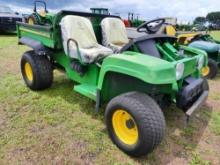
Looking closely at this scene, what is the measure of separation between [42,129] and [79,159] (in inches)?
28.6

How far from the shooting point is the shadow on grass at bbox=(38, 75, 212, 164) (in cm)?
241

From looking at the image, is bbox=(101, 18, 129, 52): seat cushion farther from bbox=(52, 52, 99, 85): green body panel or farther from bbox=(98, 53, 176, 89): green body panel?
bbox=(98, 53, 176, 89): green body panel

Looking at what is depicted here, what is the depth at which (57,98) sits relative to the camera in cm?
358

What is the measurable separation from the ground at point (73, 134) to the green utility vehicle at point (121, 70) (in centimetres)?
23

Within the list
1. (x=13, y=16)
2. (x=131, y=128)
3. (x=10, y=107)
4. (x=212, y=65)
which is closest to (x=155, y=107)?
(x=131, y=128)

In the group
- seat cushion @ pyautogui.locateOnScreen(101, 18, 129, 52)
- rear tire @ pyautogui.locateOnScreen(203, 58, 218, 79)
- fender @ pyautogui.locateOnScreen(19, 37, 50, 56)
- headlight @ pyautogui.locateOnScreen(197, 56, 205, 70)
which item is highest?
seat cushion @ pyautogui.locateOnScreen(101, 18, 129, 52)

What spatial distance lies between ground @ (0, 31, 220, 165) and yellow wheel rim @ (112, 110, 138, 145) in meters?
0.15

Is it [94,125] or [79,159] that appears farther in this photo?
[94,125]

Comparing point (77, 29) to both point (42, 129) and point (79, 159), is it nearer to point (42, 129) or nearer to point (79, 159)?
point (42, 129)

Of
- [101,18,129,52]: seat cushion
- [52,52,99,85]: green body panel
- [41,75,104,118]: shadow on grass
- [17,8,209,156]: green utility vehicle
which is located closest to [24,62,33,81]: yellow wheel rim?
[17,8,209,156]: green utility vehicle

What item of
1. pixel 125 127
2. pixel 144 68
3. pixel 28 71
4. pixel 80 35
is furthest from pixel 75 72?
pixel 144 68

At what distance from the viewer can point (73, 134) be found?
8.86ft

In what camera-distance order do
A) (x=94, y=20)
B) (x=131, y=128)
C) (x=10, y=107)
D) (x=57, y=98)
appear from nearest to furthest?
(x=131, y=128), (x=10, y=107), (x=57, y=98), (x=94, y=20)

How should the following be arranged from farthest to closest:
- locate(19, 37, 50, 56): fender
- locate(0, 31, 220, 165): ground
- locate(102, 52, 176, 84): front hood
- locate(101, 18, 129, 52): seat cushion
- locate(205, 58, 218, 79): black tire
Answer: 1. locate(205, 58, 218, 79): black tire
2. locate(101, 18, 129, 52): seat cushion
3. locate(19, 37, 50, 56): fender
4. locate(0, 31, 220, 165): ground
5. locate(102, 52, 176, 84): front hood
